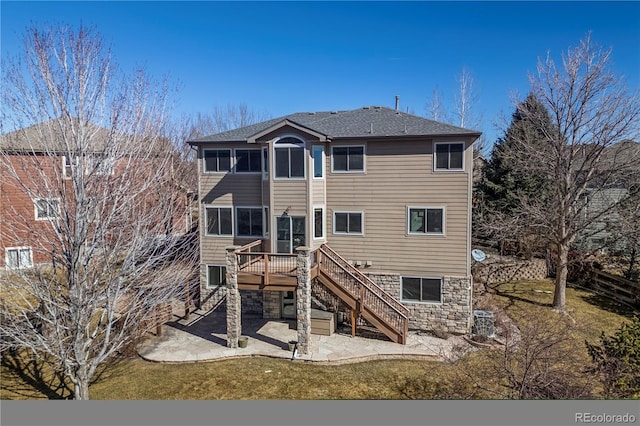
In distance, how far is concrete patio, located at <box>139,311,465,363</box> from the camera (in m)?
12.1

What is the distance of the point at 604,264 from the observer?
20.0 m

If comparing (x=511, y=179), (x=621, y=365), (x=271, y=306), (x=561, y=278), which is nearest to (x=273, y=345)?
(x=271, y=306)

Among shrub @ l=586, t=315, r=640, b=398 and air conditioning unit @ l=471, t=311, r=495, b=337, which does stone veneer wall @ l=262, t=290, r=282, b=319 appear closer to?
air conditioning unit @ l=471, t=311, r=495, b=337

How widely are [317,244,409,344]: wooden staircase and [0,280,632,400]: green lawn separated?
5.04 feet

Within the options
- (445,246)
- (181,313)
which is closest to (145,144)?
(181,313)

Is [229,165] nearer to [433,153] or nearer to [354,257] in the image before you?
[354,257]

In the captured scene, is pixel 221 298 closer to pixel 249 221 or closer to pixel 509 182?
pixel 249 221

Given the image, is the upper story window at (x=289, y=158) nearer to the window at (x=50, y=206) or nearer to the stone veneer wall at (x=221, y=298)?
the stone veneer wall at (x=221, y=298)

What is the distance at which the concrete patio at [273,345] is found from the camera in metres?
12.1

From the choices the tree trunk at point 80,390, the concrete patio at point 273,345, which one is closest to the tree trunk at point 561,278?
the concrete patio at point 273,345

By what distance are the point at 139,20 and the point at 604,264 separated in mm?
23985

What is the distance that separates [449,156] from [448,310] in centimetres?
578

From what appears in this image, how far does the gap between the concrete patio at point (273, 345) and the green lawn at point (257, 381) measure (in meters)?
0.34

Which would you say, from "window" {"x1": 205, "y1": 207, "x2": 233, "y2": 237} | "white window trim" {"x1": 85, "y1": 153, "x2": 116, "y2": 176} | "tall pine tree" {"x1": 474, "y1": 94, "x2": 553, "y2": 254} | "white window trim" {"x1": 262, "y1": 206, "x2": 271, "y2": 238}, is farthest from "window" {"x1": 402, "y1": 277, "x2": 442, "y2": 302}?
"white window trim" {"x1": 85, "y1": 153, "x2": 116, "y2": 176}
